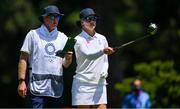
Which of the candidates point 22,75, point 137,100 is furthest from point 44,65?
point 137,100

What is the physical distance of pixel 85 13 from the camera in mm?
11281

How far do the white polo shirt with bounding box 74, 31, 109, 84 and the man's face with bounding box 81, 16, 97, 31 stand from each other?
0.09 meters

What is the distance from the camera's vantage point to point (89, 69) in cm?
1127

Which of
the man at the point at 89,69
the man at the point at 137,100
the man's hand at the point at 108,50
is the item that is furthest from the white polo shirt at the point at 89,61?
the man at the point at 137,100

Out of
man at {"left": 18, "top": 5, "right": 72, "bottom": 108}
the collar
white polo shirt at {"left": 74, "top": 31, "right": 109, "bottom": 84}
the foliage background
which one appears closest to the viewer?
man at {"left": 18, "top": 5, "right": 72, "bottom": 108}

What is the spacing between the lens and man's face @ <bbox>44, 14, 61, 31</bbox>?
10867 millimetres

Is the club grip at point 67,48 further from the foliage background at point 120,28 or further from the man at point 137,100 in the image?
the foliage background at point 120,28

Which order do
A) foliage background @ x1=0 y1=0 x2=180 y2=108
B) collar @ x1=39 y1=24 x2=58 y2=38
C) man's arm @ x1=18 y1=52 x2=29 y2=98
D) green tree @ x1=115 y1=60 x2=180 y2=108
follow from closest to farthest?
man's arm @ x1=18 y1=52 x2=29 y2=98 → collar @ x1=39 y1=24 x2=58 y2=38 → green tree @ x1=115 y1=60 x2=180 y2=108 → foliage background @ x1=0 y1=0 x2=180 y2=108

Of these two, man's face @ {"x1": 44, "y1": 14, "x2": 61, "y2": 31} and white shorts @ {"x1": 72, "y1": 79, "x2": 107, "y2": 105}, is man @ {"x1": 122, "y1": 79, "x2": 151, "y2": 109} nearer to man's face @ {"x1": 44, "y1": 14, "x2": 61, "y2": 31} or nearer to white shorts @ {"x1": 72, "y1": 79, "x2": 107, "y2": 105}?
white shorts @ {"x1": 72, "y1": 79, "x2": 107, "y2": 105}

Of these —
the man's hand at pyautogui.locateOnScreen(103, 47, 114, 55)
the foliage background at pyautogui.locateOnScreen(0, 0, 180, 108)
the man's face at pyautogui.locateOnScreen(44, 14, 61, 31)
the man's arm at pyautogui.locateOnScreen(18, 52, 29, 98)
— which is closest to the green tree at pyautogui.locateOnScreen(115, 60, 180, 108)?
the foliage background at pyautogui.locateOnScreen(0, 0, 180, 108)

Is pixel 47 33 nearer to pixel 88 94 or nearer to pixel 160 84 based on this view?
pixel 88 94

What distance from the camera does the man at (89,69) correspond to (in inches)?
443

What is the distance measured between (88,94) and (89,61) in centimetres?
45

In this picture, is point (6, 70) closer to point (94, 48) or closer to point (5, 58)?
point (5, 58)
